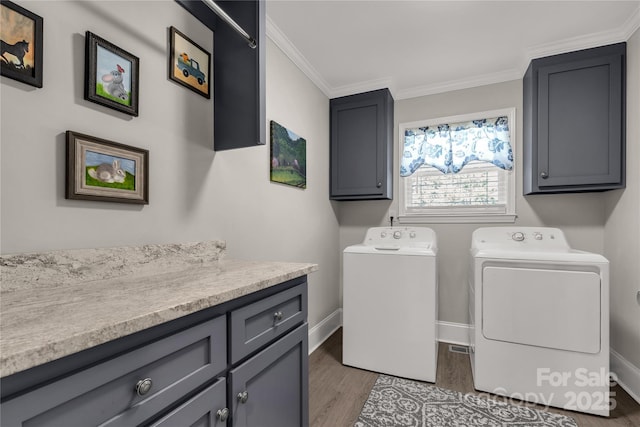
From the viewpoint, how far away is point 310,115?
2.66 m

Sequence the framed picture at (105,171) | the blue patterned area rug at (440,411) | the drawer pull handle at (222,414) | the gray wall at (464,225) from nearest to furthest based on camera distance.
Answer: the drawer pull handle at (222,414) < the framed picture at (105,171) < the blue patterned area rug at (440,411) < the gray wall at (464,225)

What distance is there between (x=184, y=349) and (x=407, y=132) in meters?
2.87

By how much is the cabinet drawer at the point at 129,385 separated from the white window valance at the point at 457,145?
8.53ft

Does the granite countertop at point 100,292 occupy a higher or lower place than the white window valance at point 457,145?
lower

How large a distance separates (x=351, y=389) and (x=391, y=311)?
599 mm

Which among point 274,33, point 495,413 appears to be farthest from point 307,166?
point 495,413

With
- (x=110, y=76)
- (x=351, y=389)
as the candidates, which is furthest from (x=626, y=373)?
(x=110, y=76)

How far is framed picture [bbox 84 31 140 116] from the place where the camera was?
1036 mm

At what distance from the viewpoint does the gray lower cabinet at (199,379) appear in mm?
508

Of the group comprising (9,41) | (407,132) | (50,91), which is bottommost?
(50,91)

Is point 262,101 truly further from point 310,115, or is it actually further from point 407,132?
point 407,132

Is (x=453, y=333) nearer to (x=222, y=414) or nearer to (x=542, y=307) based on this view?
(x=542, y=307)

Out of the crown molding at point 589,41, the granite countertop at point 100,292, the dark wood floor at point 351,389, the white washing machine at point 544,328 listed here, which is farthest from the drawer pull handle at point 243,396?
the crown molding at point 589,41

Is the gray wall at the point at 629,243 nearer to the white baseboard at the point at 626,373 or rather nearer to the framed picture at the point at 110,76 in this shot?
the white baseboard at the point at 626,373
